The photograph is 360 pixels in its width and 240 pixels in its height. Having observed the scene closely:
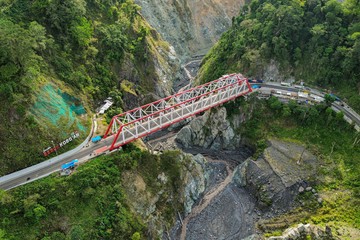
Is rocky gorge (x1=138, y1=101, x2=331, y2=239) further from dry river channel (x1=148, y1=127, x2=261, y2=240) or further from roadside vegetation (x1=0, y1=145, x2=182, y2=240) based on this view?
roadside vegetation (x1=0, y1=145, x2=182, y2=240)

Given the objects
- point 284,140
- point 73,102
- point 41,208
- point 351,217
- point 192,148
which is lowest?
point 351,217

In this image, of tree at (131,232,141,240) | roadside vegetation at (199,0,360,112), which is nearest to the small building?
tree at (131,232,141,240)

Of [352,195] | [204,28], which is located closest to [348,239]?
[352,195]

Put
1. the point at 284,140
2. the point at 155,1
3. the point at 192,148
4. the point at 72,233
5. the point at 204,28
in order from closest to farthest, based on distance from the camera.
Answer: the point at 72,233 < the point at 284,140 < the point at 192,148 < the point at 155,1 < the point at 204,28

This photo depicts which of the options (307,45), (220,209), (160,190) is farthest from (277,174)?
(307,45)

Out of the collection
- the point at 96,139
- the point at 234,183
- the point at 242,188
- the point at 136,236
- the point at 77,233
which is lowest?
the point at 242,188

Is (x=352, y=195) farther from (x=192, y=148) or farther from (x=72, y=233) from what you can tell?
(x=72, y=233)

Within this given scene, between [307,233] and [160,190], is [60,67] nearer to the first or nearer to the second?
[160,190]
